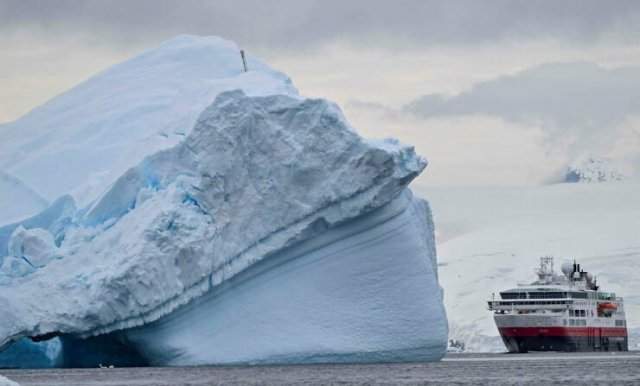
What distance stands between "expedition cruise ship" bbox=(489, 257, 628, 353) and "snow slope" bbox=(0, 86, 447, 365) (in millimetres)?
26575

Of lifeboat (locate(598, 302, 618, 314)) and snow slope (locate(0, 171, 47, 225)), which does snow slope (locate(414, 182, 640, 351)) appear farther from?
snow slope (locate(0, 171, 47, 225))

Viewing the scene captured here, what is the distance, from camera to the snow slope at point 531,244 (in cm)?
6773

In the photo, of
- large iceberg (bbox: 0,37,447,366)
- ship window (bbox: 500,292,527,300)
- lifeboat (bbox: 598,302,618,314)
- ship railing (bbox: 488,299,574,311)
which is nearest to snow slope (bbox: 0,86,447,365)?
large iceberg (bbox: 0,37,447,366)

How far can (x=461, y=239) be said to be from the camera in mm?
84188

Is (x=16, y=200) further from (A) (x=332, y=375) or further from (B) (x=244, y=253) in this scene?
(A) (x=332, y=375)

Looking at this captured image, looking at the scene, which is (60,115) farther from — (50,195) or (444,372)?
(444,372)

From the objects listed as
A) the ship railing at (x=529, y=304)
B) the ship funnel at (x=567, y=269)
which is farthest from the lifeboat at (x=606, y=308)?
the ship railing at (x=529, y=304)

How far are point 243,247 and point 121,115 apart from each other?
582 cm

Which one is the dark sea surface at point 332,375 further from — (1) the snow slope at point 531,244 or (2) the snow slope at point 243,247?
(1) the snow slope at point 531,244

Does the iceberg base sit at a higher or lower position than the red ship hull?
lower

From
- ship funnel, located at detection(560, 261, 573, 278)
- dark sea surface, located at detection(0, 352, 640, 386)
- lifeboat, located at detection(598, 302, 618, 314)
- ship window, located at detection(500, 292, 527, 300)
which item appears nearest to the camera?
dark sea surface, located at detection(0, 352, 640, 386)

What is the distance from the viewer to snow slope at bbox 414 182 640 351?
67.7 metres

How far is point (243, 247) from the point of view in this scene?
30938 mm

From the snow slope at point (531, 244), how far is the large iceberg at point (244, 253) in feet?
104
